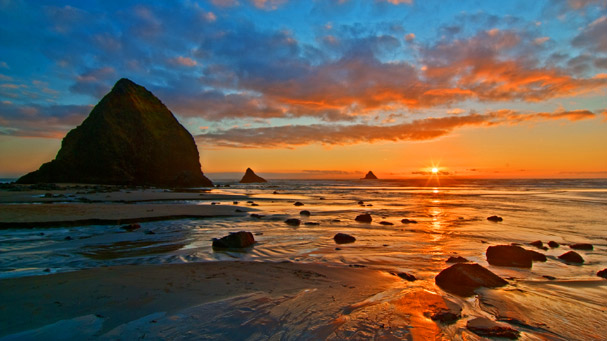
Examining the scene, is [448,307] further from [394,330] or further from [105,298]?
[105,298]

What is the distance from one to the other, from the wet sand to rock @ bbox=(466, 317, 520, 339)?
2.12ft

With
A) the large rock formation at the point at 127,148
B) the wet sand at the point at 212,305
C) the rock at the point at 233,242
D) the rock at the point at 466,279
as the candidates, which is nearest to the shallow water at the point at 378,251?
the rock at the point at 466,279

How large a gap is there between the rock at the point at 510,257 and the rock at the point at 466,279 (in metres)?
2.41

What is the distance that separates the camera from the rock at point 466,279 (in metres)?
7.41

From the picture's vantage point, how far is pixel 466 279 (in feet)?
24.7

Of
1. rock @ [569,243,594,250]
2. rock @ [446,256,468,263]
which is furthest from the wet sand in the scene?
rock @ [569,243,594,250]

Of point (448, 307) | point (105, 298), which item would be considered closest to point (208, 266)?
point (105, 298)

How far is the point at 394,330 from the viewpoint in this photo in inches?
198

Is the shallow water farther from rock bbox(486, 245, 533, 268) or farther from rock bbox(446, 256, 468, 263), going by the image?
rock bbox(486, 245, 533, 268)

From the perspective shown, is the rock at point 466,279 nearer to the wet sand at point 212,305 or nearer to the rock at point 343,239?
the wet sand at point 212,305

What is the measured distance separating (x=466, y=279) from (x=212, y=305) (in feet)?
20.0

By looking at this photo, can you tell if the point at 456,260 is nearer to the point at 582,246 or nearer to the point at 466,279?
the point at 466,279

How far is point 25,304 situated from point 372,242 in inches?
445

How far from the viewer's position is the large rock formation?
61.8 metres
